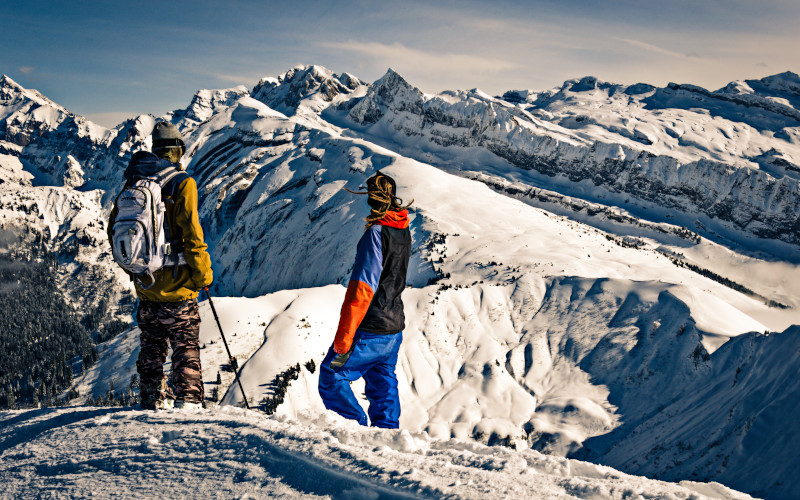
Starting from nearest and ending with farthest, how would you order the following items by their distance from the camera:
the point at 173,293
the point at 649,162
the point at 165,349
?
the point at 173,293 < the point at 165,349 < the point at 649,162

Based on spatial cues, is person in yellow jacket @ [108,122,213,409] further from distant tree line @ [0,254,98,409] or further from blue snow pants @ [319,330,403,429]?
distant tree line @ [0,254,98,409]

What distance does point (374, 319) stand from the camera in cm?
672

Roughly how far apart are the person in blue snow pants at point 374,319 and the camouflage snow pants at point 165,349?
198cm

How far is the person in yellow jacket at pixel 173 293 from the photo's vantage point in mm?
6504

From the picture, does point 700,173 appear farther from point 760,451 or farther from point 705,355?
point 760,451

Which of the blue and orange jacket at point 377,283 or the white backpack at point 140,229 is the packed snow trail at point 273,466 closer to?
the blue and orange jacket at point 377,283

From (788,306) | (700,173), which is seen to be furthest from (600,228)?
(700,173)

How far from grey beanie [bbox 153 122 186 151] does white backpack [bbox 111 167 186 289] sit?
0.69m

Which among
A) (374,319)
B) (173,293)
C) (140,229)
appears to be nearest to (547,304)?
(374,319)

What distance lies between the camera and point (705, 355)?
4162 cm

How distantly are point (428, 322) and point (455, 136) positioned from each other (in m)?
153

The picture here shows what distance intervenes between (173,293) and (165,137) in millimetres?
2272

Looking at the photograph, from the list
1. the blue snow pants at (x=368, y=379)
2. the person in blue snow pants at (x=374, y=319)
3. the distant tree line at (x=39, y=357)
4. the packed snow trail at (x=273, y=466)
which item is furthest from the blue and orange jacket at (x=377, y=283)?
the distant tree line at (x=39, y=357)

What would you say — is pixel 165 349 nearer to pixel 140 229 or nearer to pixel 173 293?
pixel 173 293
